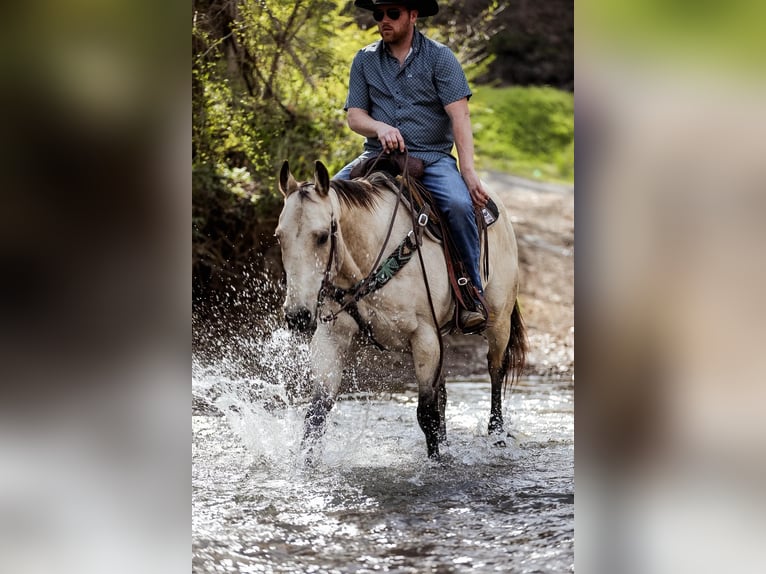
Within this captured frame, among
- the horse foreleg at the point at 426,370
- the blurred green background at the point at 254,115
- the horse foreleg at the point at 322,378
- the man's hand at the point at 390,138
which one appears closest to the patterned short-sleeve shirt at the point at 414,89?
the man's hand at the point at 390,138

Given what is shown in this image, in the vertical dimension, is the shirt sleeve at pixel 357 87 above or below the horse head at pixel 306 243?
above

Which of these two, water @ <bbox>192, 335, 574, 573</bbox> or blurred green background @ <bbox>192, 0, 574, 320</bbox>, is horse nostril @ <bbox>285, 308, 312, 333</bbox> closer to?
water @ <bbox>192, 335, 574, 573</bbox>

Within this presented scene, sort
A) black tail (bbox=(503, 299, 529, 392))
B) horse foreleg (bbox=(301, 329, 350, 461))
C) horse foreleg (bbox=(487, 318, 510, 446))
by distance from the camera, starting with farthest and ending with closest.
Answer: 1. black tail (bbox=(503, 299, 529, 392))
2. horse foreleg (bbox=(487, 318, 510, 446))
3. horse foreleg (bbox=(301, 329, 350, 461))

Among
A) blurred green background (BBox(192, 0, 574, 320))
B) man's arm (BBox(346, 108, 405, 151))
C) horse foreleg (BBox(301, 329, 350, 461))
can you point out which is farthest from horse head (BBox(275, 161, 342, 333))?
blurred green background (BBox(192, 0, 574, 320))

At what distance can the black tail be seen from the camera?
4973 millimetres

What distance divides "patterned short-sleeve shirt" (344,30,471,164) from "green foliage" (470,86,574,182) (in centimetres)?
855

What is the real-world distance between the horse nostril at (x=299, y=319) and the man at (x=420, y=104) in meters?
1.01

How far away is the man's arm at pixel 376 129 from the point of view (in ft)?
13.3

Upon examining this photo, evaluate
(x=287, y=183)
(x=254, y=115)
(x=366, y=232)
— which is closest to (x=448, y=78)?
(x=366, y=232)

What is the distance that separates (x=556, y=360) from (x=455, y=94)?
3.88 m

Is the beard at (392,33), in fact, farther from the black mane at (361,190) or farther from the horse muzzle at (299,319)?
the horse muzzle at (299,319)
